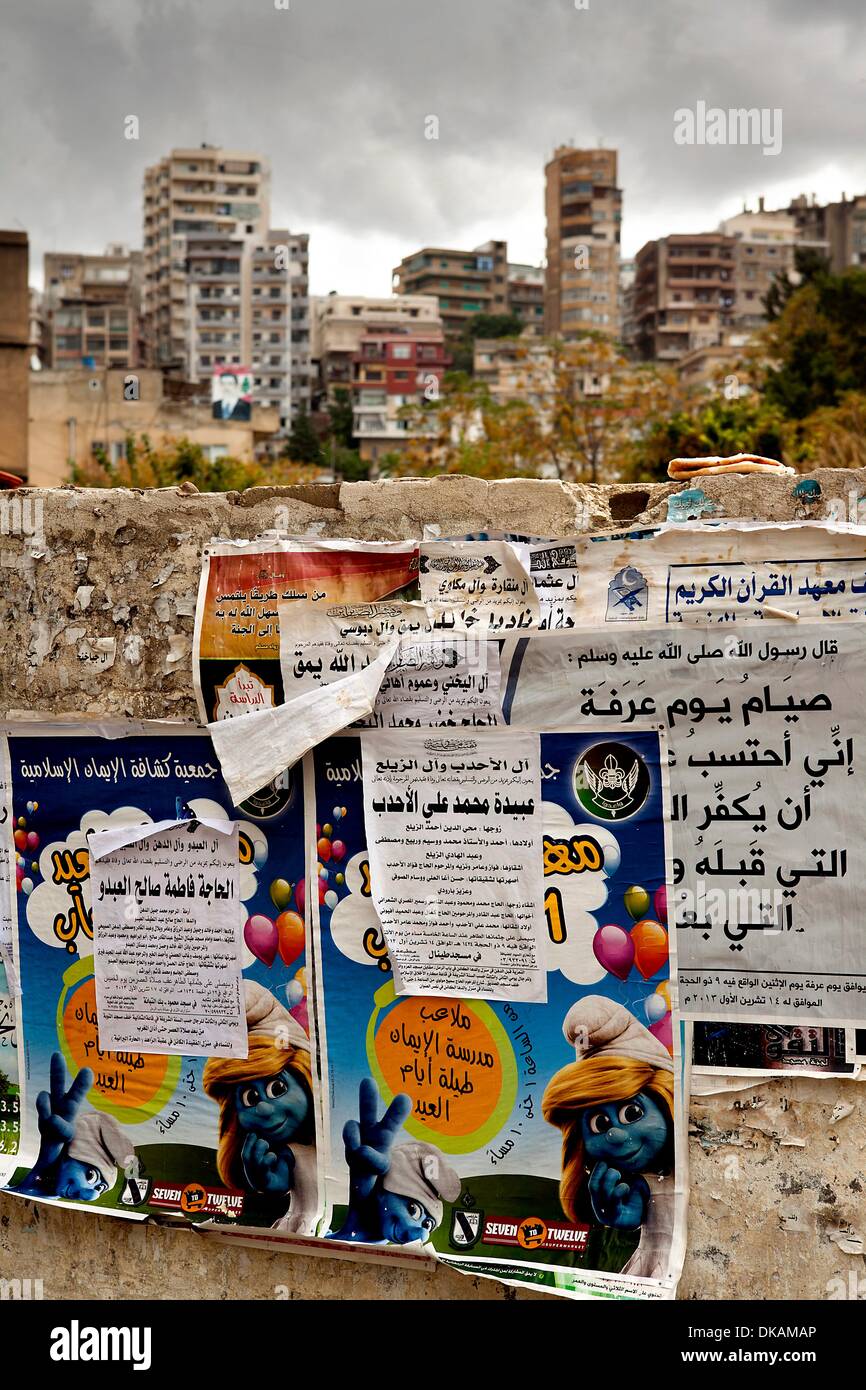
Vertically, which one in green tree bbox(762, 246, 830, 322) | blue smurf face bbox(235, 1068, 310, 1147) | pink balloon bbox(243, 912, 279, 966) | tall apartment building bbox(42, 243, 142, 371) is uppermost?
tall apartment building bbox(42, 243, 142, 371)

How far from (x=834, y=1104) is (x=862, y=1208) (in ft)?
0.84

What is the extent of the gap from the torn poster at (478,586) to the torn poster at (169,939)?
836 mm

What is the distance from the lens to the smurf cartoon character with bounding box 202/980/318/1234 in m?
3.26

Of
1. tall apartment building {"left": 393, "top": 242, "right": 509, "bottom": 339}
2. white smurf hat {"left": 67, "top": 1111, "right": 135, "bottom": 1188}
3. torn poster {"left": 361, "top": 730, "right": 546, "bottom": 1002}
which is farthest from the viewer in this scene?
tall apartment building {"left": 393, "top": 242, "right": 509, "bottom": 339}

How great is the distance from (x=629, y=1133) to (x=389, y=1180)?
650 millimetres

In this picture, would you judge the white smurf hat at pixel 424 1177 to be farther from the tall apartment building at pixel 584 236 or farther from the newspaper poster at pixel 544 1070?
the tall apartment building at pixel 584 236

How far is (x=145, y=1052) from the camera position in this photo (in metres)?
3.41

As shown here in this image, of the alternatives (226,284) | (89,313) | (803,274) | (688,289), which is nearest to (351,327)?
(226,284)

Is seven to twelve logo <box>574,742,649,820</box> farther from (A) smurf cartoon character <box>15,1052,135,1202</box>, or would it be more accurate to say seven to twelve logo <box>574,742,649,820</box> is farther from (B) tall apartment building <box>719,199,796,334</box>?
(B) tall apartment building <box>719,199,796,334</box>

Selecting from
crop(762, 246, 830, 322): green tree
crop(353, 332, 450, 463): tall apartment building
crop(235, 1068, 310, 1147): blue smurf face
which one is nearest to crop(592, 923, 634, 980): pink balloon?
crop(235, 1068, 310, 1147): blue smurf face

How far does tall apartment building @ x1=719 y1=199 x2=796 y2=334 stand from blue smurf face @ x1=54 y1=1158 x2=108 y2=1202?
8230 centimetres

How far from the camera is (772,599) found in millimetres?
2896

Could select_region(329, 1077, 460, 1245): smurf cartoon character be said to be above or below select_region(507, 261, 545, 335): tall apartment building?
below

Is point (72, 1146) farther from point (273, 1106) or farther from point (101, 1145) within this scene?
point (273, 1106)
